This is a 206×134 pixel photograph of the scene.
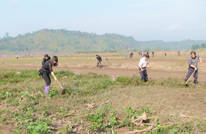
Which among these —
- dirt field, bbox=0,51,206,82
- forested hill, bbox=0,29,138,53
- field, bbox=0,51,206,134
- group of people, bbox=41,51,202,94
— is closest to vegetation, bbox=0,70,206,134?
field, bbox=0,51,206,134

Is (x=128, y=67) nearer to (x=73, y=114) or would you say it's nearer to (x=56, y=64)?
(x=56, y=64)

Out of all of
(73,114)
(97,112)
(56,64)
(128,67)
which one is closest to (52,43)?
(128,67)

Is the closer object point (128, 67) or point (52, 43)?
point (128, 67)

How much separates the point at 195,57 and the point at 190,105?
4.16m

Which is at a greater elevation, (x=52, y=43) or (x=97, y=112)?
(x=52, y=43)

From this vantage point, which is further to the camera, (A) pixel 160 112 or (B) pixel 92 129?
Result: (A) pixel 160 112

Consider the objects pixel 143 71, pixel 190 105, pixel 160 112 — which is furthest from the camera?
pixel 143 71

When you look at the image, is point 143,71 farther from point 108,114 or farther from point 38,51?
point 38,51

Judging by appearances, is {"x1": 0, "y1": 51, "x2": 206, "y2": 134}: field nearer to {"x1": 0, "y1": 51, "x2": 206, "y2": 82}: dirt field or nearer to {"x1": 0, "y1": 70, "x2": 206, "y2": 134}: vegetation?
{"x1": 0, "y1": 70, "x2": 206, "y2": 134}: vegetation

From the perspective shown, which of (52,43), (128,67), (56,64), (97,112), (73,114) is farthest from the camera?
(52,43)

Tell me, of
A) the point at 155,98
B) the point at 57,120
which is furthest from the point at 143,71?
the point at 57,120

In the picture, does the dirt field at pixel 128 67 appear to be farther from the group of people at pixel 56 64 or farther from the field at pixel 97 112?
the field at pixel 97 112

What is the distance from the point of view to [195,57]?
33.1 feet

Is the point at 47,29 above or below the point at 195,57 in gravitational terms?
above
